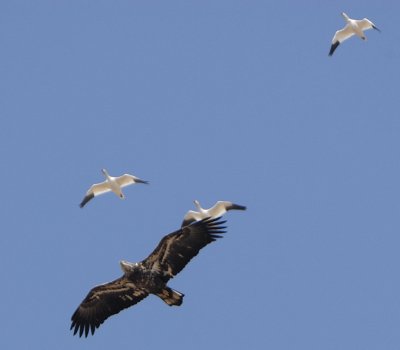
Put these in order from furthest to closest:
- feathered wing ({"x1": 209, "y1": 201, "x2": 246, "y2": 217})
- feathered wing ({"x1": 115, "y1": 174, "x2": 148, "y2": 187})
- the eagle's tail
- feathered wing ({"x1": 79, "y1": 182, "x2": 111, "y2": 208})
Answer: feathered wing ({"x1": 79, "y1": 182, "x2": 111, "y2": 208}), feathered wing ({"x1": 115, "y1": 174, "x2": 148, "y2": 187}), feathered wing ({"x1": 209, "y1": 201, "x2": 246, "y2": 217}), the eagle's tail

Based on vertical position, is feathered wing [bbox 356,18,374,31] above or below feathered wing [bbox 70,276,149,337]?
above

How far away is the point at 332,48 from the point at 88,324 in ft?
68.6

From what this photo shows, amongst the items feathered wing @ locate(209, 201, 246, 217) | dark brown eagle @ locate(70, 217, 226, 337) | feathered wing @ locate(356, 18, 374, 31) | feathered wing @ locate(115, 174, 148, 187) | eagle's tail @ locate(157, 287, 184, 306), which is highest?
feathered wing @ locate(356, 18, 374, 31)

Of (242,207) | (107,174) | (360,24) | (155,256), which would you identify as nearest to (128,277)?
(155,256)

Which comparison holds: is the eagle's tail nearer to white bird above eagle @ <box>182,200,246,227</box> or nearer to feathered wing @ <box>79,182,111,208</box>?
white bird above eagle @ <box>182,200,246,227</box>

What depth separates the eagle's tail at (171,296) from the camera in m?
26.8

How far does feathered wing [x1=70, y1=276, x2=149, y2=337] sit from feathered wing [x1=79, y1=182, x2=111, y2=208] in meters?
12.0

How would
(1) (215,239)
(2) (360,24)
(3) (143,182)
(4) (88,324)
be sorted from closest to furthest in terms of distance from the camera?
1. (1) (215,239)
2. (4) (88,324)
3. (3) (143,182)
4. (2) (360,24)

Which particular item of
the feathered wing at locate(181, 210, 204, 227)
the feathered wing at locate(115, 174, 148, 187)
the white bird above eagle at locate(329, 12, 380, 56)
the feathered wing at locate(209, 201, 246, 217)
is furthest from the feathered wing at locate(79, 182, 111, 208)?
the white bird above eagle at locate(329, 12, 380, 56)

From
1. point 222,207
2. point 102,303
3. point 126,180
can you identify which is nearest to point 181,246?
point 102,303

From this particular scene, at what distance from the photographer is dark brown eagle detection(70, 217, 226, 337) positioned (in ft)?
88.2

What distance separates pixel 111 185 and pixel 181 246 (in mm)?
13341

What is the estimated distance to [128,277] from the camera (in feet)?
90.9

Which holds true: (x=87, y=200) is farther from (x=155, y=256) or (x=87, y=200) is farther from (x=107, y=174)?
(x=155, y=256)
